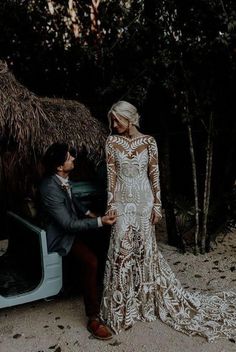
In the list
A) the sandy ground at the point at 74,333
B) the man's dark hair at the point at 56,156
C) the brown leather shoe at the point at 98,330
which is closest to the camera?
the sandy ground at the point at 74,333

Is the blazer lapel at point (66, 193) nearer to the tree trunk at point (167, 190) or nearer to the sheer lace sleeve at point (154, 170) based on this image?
the sheer lace sleeve at point (154, 170)

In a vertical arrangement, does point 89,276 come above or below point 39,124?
below

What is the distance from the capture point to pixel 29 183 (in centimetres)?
663

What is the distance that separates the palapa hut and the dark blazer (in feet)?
2.36

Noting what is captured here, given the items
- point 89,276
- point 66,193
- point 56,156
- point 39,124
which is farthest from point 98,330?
point 39,124

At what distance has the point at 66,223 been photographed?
12.3 feet

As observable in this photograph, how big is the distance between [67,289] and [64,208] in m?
0.94

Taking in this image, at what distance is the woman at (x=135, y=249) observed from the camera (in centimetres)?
368

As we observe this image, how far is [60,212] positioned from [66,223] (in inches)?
4.4

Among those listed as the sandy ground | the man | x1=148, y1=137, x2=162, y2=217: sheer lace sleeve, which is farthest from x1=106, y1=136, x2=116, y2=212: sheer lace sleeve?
Answer: the sandy ground

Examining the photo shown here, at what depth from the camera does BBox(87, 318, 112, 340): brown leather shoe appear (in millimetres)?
3619

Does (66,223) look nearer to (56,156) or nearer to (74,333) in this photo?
(56,156)

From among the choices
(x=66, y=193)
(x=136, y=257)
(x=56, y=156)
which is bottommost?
(x=136, y=257)

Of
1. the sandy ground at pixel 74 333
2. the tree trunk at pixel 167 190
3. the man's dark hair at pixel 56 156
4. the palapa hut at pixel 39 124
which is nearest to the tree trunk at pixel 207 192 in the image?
the tree trunk at pixel 167 190
